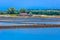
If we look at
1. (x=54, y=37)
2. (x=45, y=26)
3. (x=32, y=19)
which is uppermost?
(x=32, y=19)

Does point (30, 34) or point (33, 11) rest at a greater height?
point (33, 11)

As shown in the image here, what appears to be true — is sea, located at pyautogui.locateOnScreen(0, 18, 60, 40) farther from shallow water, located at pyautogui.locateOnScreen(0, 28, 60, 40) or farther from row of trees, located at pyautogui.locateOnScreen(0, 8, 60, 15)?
row of trees, located at pyautogui.locateOnScreen(0, 8, 60, 15)

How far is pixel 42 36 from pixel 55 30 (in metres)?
0.44

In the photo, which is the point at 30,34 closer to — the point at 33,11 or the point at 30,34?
the point at 30,34

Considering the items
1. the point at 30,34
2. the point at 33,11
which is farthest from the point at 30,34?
the point at 33,11

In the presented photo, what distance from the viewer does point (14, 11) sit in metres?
5.17

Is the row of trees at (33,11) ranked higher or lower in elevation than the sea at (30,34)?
higher

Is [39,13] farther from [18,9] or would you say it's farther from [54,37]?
[54,37]

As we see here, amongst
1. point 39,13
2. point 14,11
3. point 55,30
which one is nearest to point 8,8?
point 14,11

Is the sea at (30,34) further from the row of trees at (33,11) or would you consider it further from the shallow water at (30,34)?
the row of trees at (33,11)

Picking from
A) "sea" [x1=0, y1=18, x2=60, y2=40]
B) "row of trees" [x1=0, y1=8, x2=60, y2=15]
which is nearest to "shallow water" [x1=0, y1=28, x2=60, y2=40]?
"sea" [x1=0, y1=18, x2=60, y2=40]

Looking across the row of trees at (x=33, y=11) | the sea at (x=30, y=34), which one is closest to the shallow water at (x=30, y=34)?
the sea at (x=30, y=34)

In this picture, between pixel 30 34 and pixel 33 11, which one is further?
pixel 33 11

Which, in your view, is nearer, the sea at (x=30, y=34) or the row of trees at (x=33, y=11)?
the sea at (x=30, y=34)
